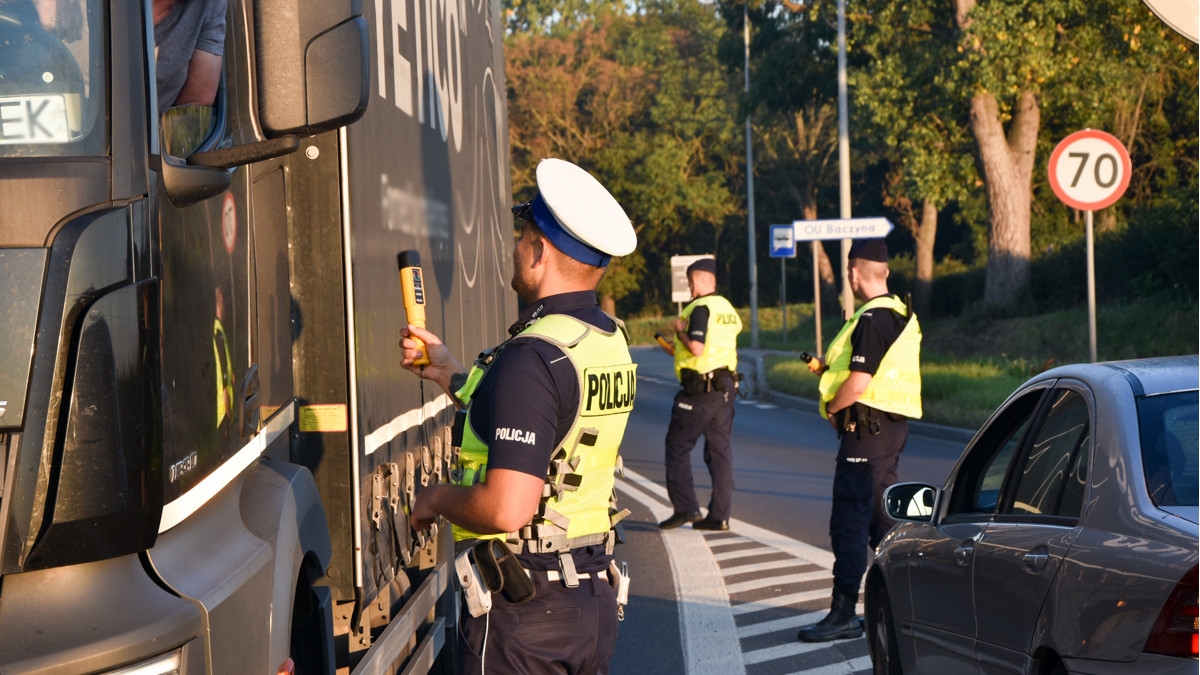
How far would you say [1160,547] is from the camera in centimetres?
324

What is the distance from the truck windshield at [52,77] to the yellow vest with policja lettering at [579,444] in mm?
1020

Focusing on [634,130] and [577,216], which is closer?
[577,216]

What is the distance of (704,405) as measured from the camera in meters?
10.9

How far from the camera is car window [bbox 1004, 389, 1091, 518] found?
3.86 m

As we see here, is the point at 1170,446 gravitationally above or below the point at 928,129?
below

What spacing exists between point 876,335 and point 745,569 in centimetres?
233

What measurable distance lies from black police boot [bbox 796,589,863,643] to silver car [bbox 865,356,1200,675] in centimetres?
200

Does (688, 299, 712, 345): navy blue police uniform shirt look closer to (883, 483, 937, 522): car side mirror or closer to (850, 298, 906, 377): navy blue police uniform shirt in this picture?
(850, 298, 906, 377): navy blue police uniform shirt

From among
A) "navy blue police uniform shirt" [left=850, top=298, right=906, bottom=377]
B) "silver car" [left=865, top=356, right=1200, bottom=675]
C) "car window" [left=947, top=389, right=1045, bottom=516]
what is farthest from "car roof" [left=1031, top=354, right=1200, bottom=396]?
"navy blue police uniform shirt" [left=850, top=298, right=906, bottom=377]

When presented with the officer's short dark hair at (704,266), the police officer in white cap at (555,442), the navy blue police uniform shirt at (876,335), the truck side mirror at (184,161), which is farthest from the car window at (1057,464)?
the officer's short dark hair at (704,266)

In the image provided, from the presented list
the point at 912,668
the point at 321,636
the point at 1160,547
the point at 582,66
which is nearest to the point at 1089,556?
the point at 1160,547

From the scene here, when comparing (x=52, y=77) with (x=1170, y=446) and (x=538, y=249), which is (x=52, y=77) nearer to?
(x=538, y=249)

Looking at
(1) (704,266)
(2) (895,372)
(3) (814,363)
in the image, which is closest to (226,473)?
(2) (895,372)

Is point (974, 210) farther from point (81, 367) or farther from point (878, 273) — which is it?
point (81, 367)
